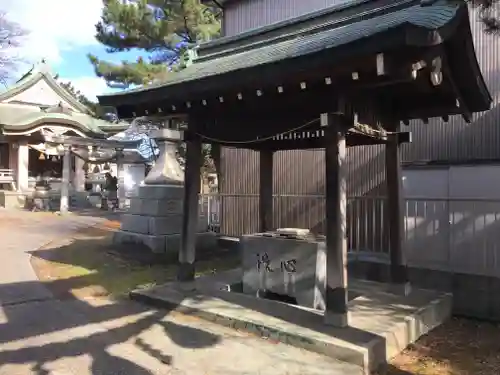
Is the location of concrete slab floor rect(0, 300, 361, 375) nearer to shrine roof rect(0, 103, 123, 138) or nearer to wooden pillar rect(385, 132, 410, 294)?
wooden pillar rect(385, 132, 410, 294)

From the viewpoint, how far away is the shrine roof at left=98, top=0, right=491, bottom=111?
14.1ft

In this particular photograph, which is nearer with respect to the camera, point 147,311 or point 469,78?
point 469,78

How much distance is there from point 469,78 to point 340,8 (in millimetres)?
2565

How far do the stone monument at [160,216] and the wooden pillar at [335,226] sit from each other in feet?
19.7

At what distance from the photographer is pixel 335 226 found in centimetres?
541

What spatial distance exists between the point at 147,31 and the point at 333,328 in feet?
56.1

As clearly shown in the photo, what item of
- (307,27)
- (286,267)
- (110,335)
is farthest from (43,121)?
(286,267)

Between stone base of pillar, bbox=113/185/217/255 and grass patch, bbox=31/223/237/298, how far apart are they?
66cm

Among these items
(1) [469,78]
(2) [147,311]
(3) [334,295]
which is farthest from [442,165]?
(2) [147,311]

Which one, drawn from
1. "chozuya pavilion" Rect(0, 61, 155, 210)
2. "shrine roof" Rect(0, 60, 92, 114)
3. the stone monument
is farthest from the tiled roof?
"shrine roof" Rect(0, 60, 92, 114)

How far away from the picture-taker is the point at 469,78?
585 cm

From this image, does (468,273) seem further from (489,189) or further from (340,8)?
(340,8)

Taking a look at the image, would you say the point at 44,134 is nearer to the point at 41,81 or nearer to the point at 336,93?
the point at 41,81

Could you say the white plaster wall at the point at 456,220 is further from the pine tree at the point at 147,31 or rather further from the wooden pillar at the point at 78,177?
the wooden pillar at the point at 78,177
